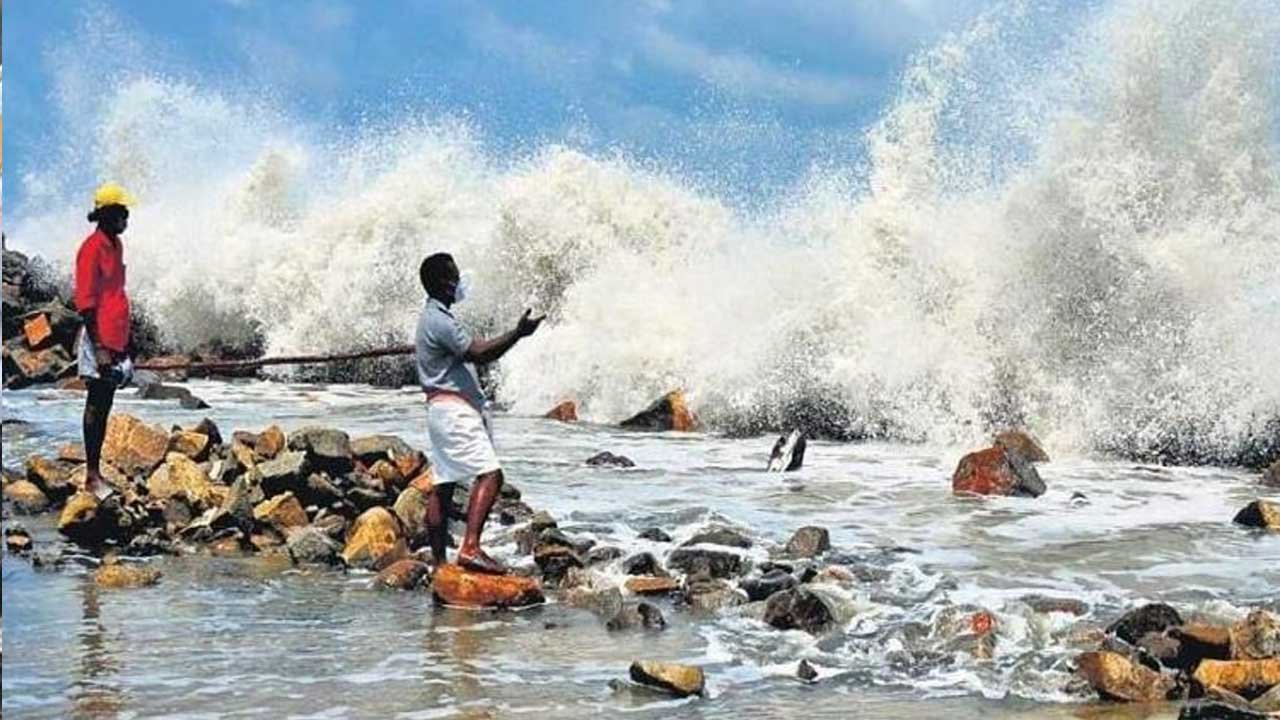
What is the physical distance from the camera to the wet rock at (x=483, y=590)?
6.66 meters

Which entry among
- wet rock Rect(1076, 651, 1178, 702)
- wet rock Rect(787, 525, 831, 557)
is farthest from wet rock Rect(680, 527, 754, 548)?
wet rock Rect(1076, 651, 1178, 702)

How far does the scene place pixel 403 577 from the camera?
7.15 meters

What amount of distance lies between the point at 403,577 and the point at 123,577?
1.35 metres

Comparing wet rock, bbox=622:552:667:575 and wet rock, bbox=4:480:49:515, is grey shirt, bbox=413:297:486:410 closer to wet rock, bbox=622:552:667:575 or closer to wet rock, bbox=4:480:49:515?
wet rock, bbox=622:552:667:575

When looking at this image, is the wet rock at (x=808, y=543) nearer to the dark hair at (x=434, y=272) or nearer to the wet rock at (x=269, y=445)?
the dark hair at (x=434, y=272)

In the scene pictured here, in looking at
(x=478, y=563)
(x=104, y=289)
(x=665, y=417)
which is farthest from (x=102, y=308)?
(x=665, y=417)

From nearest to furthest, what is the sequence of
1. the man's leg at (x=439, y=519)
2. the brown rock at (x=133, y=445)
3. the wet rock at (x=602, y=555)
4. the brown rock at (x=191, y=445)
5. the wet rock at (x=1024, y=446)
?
the man's leg at (x=439, y=519)
the wet rock at (x=602, y=555)
the brown rock at (x=133, y=445)
the brown rock at (x=191, y=445)
the wet rock at (x=1024, y=446)

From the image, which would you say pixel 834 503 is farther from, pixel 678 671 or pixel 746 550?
pixel 678 671

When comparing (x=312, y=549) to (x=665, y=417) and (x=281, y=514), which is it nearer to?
(x=281, y=514)

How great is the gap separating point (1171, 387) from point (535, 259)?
1085 centimetres

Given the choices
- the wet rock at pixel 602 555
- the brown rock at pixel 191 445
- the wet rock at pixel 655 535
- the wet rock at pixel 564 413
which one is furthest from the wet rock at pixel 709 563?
the wet rock at pixel 564 413

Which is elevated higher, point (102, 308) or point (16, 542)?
point (102, 308)

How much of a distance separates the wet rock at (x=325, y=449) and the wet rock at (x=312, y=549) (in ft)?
2.47

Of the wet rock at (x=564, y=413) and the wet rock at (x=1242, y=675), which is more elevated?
the wet rock at (x=564, y=413)
